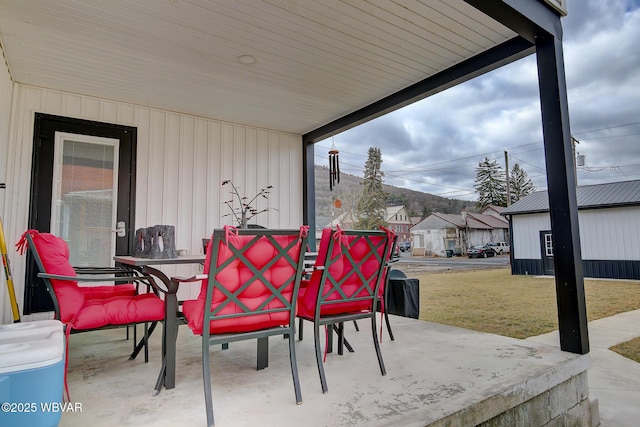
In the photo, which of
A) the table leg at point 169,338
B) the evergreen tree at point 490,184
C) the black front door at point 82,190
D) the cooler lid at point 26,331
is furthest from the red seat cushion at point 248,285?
the evergreen tree at point 490,184

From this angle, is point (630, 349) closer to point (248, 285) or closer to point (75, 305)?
point (248, 285)

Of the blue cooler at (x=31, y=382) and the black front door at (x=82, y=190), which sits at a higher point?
the black front door at (x=82, y=190)

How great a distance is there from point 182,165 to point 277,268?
3.39 meters

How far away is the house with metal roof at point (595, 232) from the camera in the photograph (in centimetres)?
843

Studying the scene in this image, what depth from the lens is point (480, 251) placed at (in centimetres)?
949

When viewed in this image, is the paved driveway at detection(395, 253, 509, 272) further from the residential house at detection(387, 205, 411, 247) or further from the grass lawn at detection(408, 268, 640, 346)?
the residential house at detection(387, 205, 411, 247)

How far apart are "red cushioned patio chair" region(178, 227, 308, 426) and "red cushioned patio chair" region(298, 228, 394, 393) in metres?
0.23

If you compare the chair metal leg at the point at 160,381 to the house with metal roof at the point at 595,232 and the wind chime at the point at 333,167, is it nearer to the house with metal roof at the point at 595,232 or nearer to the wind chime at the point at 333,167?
the wind chime at the point at 333,167

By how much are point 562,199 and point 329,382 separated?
212cm

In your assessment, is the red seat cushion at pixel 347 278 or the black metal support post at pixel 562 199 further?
the black metal support post at pixel 562 199

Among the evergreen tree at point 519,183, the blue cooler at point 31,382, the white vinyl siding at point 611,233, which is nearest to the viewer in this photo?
the blue cooler at point 31,382

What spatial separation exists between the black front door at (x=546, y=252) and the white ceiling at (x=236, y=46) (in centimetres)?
814

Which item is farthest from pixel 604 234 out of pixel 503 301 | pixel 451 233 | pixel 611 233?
pixel 503 301

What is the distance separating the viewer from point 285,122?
506cm
